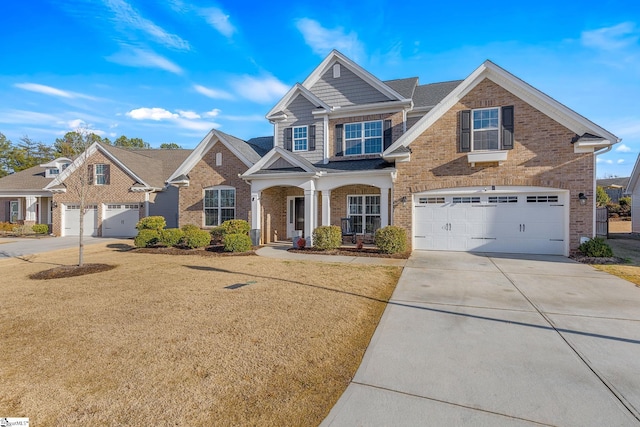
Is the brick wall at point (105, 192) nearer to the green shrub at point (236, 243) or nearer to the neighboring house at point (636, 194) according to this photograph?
the green shrub at point (236, 243)

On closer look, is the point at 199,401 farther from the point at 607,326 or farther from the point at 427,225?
the point at 427,225

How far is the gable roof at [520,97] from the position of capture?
10.9m

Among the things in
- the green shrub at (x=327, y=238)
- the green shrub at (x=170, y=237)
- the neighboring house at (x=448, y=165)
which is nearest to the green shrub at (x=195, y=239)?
the green shrub at (x=170, y=237)

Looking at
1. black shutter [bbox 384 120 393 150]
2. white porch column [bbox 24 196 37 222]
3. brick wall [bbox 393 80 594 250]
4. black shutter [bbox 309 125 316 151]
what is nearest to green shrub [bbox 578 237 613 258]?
brick wall [bbox 393 80 594 250]

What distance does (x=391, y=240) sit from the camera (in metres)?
11.8

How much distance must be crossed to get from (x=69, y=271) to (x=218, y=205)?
799 centimetres

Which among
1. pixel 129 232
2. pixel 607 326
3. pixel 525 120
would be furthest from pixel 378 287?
pixel 129 232

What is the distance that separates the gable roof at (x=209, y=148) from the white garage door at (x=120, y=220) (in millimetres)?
5778

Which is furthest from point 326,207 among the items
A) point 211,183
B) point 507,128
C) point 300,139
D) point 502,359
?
point 502,359

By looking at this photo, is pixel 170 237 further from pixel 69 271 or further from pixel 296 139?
pixel 296 139

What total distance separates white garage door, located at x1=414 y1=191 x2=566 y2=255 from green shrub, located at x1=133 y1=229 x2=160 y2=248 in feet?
38.4

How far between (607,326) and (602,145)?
357 inches

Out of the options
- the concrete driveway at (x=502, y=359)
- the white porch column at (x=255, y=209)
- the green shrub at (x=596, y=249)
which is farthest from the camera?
the white porch column at (x=255, y=209)

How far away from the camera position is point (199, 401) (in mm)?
3002
